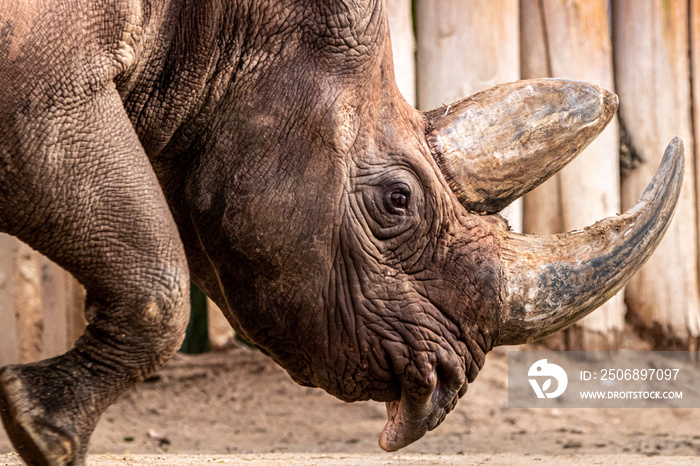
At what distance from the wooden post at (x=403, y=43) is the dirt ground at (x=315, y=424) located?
6.50 feet

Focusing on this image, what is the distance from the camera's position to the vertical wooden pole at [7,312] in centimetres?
564

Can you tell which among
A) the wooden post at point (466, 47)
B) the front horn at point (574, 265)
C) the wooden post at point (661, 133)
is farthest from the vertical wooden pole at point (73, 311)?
the wooden post at point (661, 133)

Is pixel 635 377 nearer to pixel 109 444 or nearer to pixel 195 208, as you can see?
pixel 109 444

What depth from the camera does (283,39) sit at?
2.90 metres

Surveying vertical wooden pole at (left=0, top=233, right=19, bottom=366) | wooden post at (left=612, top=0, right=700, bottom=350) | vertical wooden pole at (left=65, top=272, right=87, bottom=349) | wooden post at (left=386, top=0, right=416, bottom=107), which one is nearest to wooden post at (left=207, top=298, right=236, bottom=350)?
vertical wooden pole at (left=65, top=272, right=87, bottom=349)

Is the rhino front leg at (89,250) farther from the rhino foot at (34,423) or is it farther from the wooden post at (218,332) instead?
the wooden post at (218,332)

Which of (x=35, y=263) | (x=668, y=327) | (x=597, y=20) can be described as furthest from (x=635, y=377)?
(x=35, y=263)

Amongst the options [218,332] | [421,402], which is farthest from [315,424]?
[421,402]

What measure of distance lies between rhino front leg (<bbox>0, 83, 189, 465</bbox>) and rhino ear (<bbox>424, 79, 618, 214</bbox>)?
98 centimetres

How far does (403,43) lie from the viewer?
6.05 metres

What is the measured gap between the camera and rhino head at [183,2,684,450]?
2861mm

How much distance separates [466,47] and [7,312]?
11.2 ft

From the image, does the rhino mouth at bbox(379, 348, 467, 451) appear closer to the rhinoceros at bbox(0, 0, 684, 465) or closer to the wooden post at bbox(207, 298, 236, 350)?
the rhinoceros at bbox(0, 0, 684, 465)

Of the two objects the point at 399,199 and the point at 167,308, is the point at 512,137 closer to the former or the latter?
the point at 399,199
